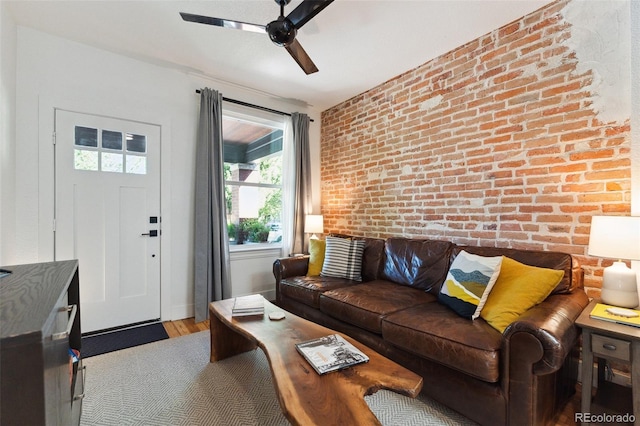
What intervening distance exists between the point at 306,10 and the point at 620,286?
2468 mm

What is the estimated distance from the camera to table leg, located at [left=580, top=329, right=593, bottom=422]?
1450mm

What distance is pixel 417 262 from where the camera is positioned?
2.60m

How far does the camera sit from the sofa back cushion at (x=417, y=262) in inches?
96.1

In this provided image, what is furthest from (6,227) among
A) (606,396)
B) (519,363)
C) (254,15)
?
(606,396)

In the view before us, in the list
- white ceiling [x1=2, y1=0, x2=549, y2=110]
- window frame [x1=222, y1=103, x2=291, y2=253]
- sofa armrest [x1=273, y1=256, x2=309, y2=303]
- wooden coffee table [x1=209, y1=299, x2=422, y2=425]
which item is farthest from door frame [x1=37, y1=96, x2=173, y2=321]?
wooden coffee table [x1=209, y1=299, x2=422, y2=425]

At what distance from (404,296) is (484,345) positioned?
840 mm

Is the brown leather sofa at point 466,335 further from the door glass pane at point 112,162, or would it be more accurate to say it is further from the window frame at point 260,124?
the door glass pane at point 112,162

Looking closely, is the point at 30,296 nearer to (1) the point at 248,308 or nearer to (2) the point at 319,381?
(2) the point at 319,381

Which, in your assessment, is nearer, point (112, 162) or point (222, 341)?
point (222, 341)

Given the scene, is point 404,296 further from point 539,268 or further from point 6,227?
point 6,227

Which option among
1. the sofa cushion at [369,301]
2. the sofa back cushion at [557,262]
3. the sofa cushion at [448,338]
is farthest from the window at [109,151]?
the sofa back cushion at [557,262]

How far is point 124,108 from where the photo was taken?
284 centimetres

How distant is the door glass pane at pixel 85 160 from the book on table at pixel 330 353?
8.73ft

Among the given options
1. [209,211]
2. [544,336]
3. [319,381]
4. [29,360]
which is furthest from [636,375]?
[209,211]
